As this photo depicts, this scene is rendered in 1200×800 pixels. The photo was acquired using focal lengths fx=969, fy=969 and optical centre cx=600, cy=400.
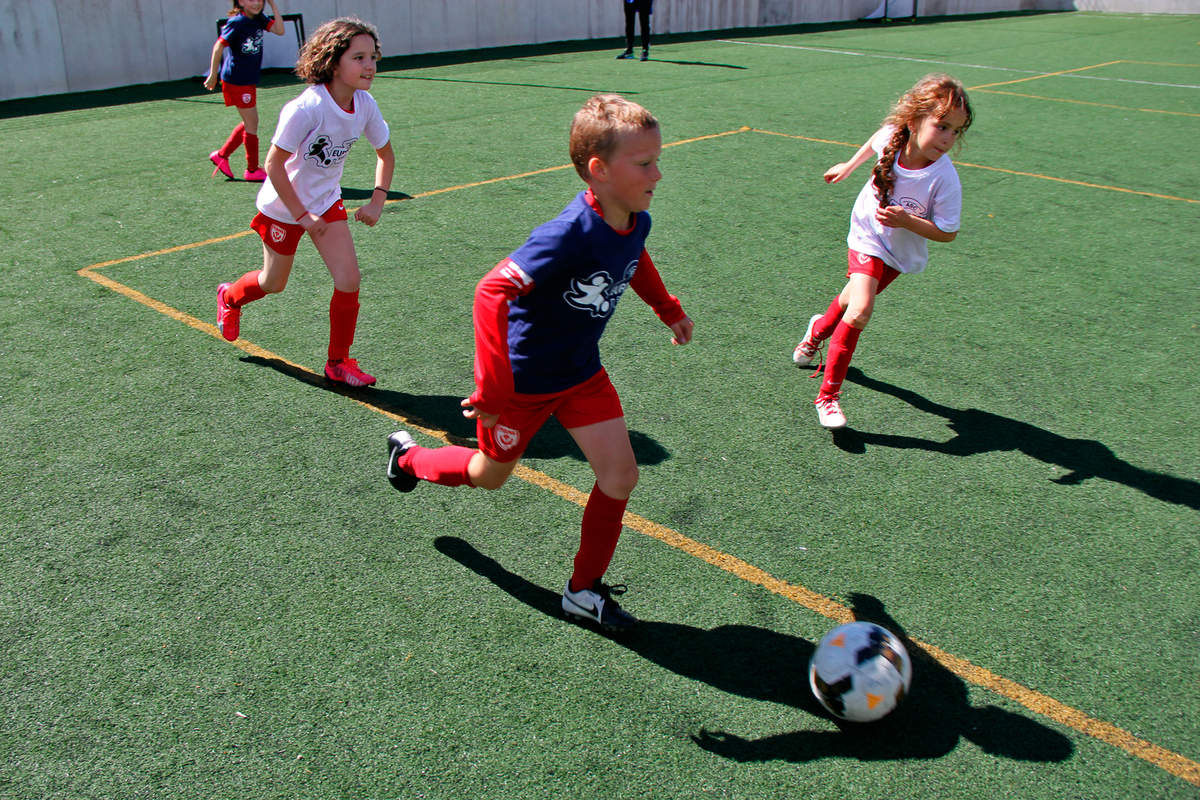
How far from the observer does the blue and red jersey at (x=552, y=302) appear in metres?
3.07

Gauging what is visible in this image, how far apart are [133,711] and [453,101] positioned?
12.6 metres

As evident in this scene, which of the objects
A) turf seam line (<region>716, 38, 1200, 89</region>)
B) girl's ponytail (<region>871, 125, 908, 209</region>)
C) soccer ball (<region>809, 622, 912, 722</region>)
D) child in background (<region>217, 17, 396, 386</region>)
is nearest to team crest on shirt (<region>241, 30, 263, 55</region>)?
child in background (<region>217, 17, 396, 386</region>)

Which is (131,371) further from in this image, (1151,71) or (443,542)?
(1151,71)

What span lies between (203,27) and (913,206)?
1609 centimetres

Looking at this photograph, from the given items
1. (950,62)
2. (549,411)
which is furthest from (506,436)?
(950,62)

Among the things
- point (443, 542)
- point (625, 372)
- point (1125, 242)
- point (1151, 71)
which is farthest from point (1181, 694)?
point (1151, 71)

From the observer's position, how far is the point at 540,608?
368 centimetres

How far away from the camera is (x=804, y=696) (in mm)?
3275

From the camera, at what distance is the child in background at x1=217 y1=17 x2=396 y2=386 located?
16.5 feet

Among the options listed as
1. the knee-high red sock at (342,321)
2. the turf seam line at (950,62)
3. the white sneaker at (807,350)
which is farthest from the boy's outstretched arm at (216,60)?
the turf seam line at (950,62)

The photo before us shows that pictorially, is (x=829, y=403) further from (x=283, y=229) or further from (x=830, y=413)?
(x=283, y=229)

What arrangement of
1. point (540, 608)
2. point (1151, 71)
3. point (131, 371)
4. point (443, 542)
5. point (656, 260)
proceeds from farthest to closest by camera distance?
1. point (1151, 71)
2. point (656, 260)
3. point (131, 371)
4. point (443, 542)
5. point (540, 608)

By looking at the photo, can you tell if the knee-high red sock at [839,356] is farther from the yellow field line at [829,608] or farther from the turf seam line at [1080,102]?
the turf seam line at [1080,102]

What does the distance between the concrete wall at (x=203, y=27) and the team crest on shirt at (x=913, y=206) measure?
49.3ft
